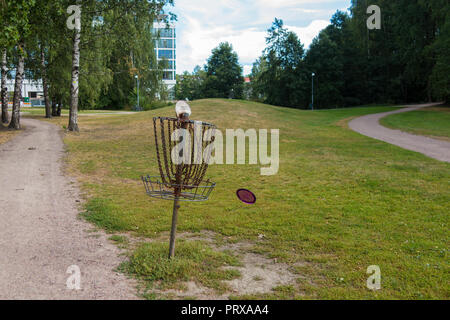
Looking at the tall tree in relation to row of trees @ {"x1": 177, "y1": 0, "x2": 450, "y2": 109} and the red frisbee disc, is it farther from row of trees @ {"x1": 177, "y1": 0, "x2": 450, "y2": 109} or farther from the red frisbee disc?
the red frisbee disc

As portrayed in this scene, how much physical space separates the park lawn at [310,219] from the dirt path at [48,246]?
40 cm

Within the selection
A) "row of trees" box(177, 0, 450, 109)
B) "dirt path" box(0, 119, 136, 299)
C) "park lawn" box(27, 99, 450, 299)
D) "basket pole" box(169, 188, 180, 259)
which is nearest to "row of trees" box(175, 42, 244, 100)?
"row of trees" box(177, 0, 450, 109)

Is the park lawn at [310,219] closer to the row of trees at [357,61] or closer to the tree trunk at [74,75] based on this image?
the tree trunk at [74,75]

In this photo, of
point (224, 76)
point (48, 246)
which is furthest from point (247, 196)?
point (224, 76)

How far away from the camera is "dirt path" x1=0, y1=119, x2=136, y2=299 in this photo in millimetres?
4156

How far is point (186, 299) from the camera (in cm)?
398

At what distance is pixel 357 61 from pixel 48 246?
6982 centimetres

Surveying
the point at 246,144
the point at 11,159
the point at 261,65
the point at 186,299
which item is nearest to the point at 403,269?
the point at 186,299

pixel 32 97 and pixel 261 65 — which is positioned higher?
pixel 261 65

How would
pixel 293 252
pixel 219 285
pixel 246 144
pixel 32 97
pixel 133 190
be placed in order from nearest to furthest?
pixel 219 285
pixel 293 252
pixel 133 190
pixel 246 144
pixel 32 97

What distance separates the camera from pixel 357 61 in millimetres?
66938

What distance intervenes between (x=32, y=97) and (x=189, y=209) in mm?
89933

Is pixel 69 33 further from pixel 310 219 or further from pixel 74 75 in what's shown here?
pixel 310 219

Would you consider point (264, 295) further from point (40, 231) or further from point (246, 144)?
point (246, 144)
